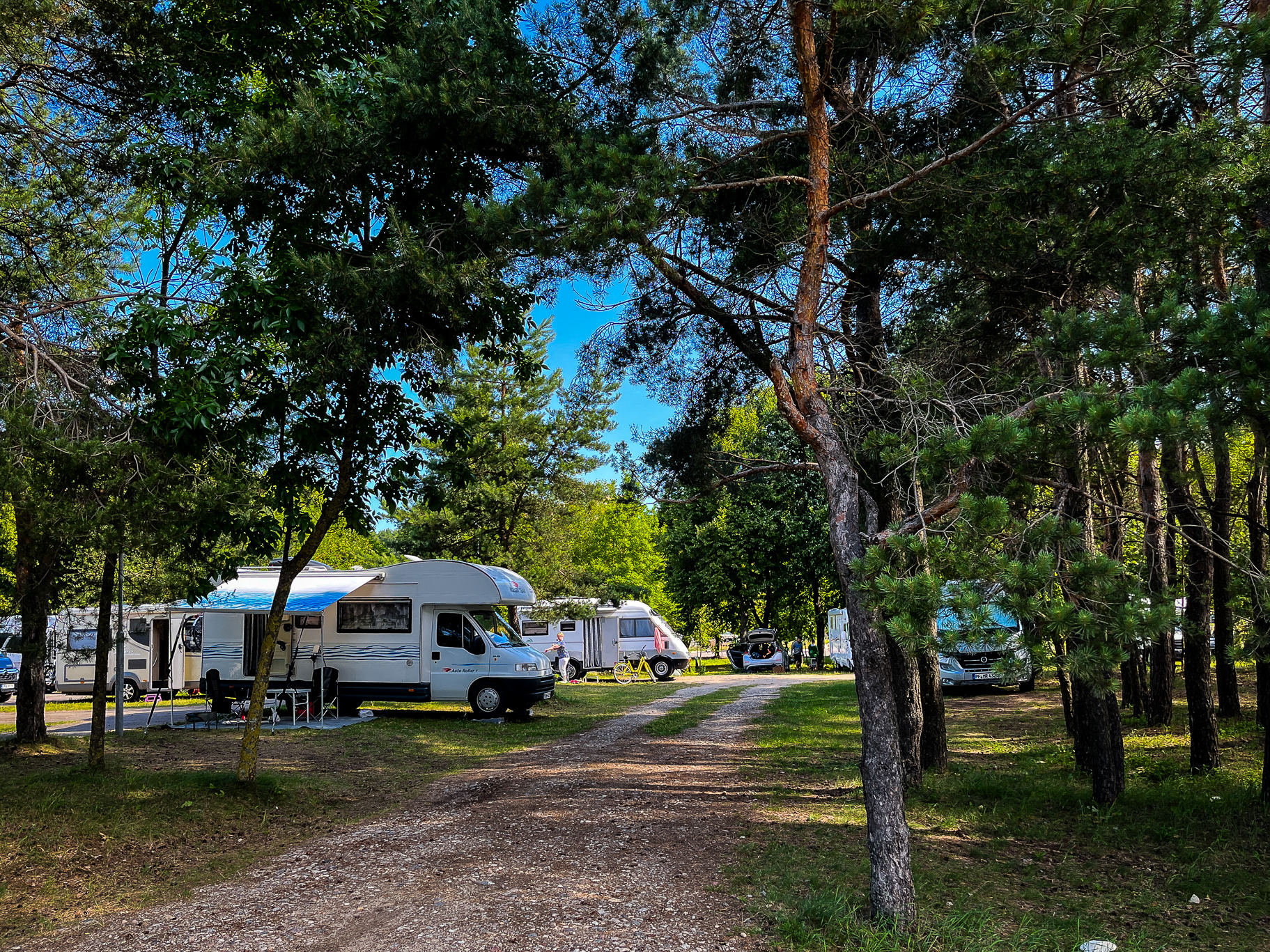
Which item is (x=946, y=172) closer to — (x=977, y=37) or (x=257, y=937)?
(x=977, y=37)

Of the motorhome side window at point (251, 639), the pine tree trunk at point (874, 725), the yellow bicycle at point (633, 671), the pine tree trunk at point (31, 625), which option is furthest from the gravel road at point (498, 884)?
the yellow bicycle at point (633, 671)

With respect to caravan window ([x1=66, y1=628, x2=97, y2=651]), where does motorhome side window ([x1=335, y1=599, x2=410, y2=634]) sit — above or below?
above

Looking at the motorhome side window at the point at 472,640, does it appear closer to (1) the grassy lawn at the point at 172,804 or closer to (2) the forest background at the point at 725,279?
(1) the grassy lawn at the point at 172,804

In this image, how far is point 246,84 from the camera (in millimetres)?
9508

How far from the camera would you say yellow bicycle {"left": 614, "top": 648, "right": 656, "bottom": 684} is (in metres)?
28.1

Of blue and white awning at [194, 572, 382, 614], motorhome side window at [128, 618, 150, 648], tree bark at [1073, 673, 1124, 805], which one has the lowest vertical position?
tree bark at [1073, 673, 1124, 805]

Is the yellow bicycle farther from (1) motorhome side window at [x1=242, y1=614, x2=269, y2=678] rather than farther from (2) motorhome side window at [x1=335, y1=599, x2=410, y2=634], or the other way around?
(1) motorhome side window at [x1=242, y1=614, x2=269, y2=678]

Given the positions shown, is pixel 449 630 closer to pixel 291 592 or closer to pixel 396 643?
pixel 396 643

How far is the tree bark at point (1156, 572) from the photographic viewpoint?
15.5ft

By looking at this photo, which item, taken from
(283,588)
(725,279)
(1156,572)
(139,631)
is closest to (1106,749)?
(1156,572)

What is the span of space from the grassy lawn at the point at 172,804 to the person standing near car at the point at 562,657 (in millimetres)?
13159

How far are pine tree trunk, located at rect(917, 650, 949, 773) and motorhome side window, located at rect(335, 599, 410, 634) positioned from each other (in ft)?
31.9

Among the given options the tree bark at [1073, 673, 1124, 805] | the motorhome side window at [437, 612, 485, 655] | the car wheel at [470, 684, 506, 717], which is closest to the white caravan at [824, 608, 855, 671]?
the car wheel at [470, 684, 506, 717]

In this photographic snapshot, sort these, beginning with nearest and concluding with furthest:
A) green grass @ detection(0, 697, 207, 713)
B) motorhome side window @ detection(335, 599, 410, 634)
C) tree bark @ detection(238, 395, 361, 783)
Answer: tree bark @ detection(238, 395, 361, 783)
motorhome side window @ detection(335, 599, 410, 634)
green grass @ detection(0, 697, 207, 713)
